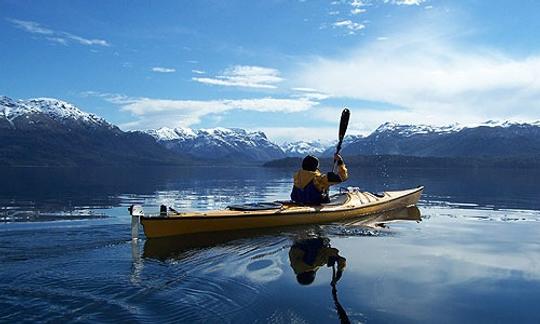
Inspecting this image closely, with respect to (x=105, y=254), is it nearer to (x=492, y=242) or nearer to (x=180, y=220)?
(x=180, y=220)

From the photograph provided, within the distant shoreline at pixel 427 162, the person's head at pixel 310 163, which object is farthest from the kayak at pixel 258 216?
the distant shoreline at pixel 427 162

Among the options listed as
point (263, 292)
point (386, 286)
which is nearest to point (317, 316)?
point (263, 292)

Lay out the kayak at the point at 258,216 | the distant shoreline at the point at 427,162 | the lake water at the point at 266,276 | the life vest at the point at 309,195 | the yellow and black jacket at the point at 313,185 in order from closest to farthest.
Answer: the lake water at the point at 266,276 < the kayak at the point at 258,216 < the yellow and black jacket at the point at 313,185 < the life vest at the point at 309,195 < the distant shoreline at the point at 427,162

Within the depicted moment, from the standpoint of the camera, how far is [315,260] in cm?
1162

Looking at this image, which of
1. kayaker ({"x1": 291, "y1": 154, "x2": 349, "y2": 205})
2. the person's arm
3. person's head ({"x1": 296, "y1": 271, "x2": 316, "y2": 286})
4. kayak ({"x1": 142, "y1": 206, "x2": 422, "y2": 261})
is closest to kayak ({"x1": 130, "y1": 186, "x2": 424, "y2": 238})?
kayak ({"x1": 142, "y1": 206, "x2": 422, "y2": 261})

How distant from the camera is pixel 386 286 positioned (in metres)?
9.50

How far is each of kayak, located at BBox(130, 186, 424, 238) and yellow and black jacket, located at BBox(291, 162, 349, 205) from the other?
409 mm

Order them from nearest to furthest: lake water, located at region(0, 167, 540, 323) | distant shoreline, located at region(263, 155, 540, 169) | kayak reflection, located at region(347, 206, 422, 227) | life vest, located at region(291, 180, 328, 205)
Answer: lake water, located at region(0, 167, 540, 323)
life vest, located at region(291, 180, 328, 205)
kayak reflection, located at region(347, 206, 422, 227)
distant shoreline, located at region(263, 155, 540, 169)

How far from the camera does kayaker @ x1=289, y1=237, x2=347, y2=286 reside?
33.3 feet

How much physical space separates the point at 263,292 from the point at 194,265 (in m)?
2.40

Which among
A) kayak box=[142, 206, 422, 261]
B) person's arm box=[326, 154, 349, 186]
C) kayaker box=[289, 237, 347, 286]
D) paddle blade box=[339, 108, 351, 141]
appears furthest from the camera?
paddle blade box=[339, 108, 351, 141]

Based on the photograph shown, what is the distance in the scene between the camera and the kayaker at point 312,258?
10.2 m

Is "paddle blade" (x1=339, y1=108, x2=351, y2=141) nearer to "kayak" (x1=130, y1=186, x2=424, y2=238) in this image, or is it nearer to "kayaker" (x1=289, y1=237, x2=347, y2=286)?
"kayak" (x1=130, y1=186, x2=424, y2=238)

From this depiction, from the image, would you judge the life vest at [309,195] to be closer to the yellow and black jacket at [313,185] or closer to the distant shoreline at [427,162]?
the yellow and black jacket at [313,185]
